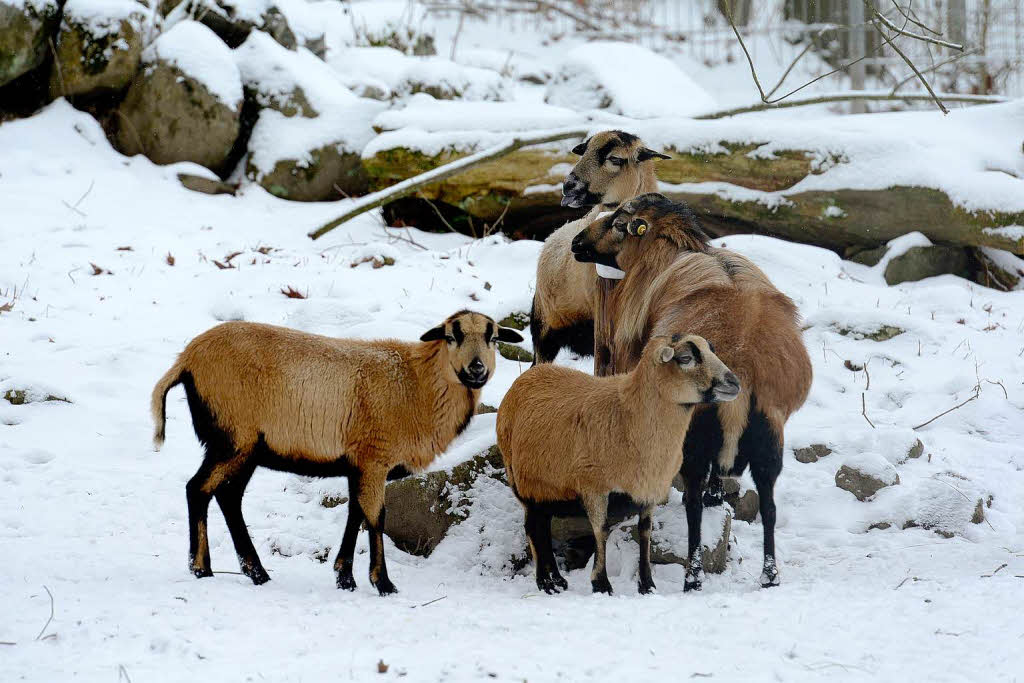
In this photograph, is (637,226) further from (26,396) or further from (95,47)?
(95,47)

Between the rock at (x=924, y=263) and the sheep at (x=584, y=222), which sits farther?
the rock at (x=924, y=263)

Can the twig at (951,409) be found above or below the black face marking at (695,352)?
below

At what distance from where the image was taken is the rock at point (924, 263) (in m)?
9.26

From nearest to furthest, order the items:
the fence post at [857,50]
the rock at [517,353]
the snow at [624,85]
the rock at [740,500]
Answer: the rock at [740,500] < the rock at [517,353] < the snow at [624,85] < the fence post at [857,50]

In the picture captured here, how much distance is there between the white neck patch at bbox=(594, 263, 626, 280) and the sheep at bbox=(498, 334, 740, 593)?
117 cm

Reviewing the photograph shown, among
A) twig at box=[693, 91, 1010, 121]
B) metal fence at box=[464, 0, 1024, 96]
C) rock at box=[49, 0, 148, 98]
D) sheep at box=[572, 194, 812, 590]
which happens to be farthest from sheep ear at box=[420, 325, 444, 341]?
metal fence at box=[464, 0, 1024, 96]

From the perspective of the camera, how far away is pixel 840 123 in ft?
35.2

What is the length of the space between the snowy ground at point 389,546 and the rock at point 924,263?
8.0 inches

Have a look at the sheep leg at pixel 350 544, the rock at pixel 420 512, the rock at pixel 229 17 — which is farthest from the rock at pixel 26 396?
the rock at pixel 229 17

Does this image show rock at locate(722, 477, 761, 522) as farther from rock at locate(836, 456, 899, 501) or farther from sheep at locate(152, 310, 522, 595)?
sheep at locate(152, 310, 522, 595)

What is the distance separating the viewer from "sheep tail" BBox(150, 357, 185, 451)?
4578 mm

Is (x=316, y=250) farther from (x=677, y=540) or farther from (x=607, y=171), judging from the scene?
(x=677, y=540)

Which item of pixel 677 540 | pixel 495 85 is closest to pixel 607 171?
pixel 677 540

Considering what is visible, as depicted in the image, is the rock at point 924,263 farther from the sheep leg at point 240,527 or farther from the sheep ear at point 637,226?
the sheep leg at point 240,527
